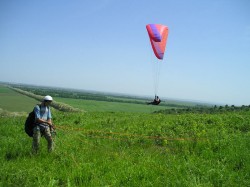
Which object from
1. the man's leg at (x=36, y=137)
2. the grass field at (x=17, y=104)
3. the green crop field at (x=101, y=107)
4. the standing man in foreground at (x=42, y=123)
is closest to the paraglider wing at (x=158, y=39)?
the standing man in foreground at (x=42, y=123)

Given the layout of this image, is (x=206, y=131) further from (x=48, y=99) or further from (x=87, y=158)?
(x=48, y=99)

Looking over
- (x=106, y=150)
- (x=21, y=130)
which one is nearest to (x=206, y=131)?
(x=106, y=150)

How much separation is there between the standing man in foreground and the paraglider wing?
19.9 feet

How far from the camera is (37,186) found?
18.4ft

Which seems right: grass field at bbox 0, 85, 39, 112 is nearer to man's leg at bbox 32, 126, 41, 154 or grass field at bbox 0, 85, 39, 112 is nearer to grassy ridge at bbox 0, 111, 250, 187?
grassy ridge at bbox 0, 111, 250, 187

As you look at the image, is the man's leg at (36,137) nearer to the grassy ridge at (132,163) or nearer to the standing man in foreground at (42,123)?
the standing man in foreground at (42,123)

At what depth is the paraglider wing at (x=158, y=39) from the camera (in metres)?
12.4

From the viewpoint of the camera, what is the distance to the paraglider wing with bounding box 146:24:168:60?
490 inches

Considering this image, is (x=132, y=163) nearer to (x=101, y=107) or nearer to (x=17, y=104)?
(x=17, y=104)

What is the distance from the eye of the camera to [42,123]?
859 centimetres

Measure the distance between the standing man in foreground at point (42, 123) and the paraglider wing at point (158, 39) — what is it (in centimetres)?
608

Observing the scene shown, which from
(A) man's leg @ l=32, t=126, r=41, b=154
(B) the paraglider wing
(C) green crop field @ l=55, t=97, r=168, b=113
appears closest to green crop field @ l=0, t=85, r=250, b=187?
(A) man's leg @ l=32, t=126, r=41, b=154

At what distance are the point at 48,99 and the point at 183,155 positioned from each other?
4.96 m

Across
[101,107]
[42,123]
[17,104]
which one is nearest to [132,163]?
[42,123]
